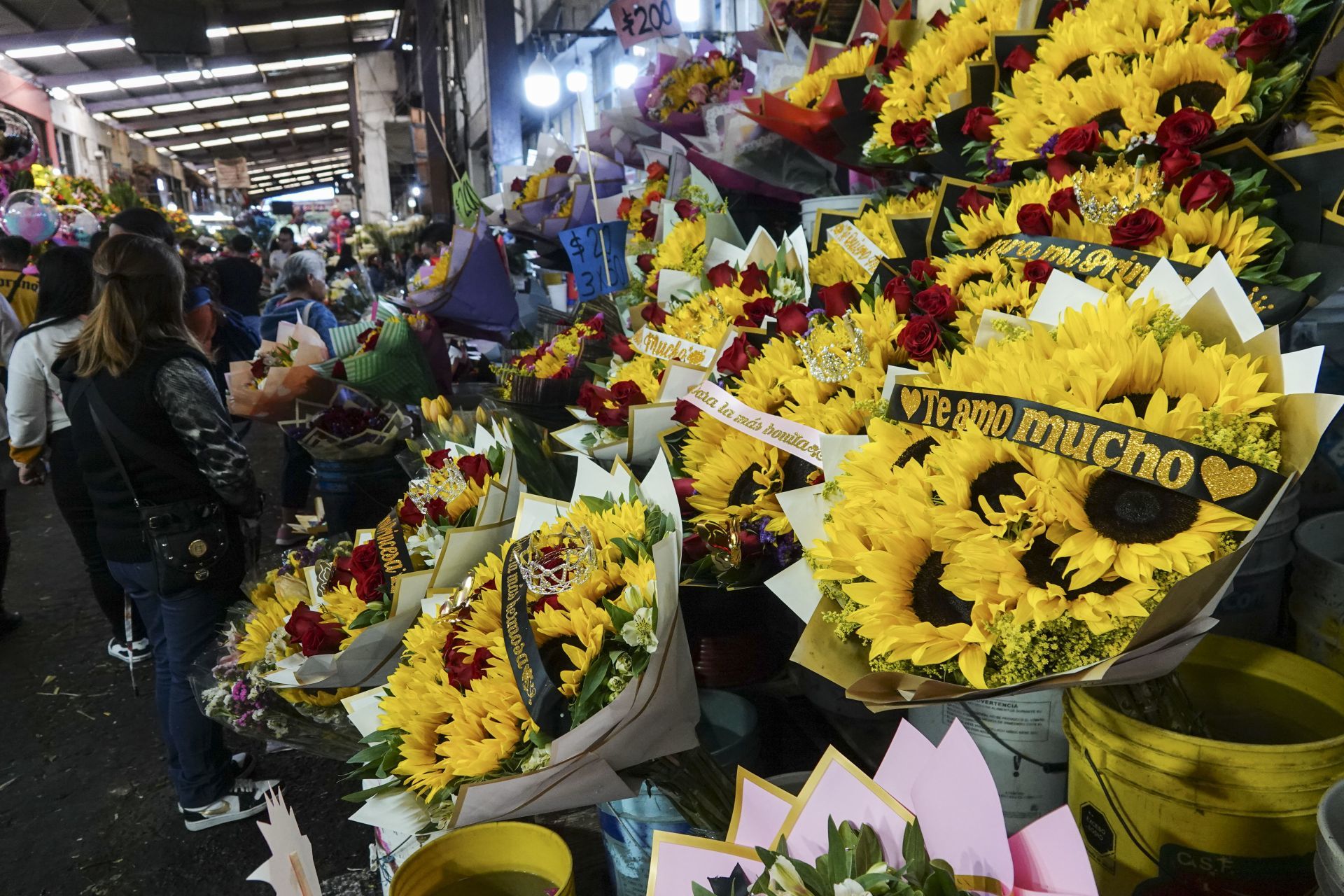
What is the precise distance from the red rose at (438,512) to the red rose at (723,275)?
26.8 inches

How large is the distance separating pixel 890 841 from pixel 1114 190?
33.4 inches

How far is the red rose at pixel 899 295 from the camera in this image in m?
1.16

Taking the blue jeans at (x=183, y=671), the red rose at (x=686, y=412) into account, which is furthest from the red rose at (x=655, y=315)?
the blue jeans at (x=183, y=671)

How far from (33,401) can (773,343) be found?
131 inches

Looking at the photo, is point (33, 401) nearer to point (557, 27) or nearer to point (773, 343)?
point (773, 343)

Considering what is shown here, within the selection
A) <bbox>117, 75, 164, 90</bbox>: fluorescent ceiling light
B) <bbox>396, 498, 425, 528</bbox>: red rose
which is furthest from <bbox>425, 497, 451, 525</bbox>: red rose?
<bbox>117, 75, 164, 90</bbox>: fluorescent ceiling light

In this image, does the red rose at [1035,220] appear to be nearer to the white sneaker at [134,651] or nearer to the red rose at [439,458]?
the red rose at [439,458]

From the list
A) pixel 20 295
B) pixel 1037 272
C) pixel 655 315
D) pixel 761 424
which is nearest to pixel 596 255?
pixel 655 315

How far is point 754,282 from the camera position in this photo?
158cm

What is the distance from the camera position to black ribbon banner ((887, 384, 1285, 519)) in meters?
0.68

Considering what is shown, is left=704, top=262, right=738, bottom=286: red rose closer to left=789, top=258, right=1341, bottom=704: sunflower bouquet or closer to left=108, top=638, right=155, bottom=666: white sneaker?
left=789, top=258, right=1341, bottom=704: sunflower bouquet

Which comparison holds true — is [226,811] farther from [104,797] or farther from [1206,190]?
[1206,190]

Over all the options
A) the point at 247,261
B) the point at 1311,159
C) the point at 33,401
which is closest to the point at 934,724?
the point at 1311,159

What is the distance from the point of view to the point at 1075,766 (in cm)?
95
